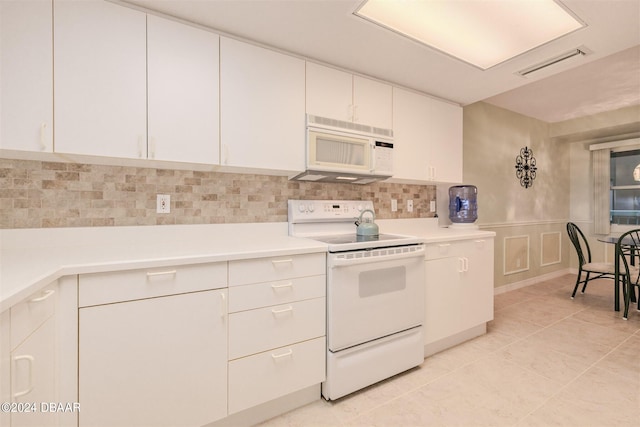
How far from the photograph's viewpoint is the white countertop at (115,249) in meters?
1.01

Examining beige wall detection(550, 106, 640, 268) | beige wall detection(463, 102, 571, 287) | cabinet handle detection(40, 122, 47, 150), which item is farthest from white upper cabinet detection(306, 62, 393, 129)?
beige wall detection(550, 106, 640, 268)

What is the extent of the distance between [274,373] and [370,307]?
2.22 ft

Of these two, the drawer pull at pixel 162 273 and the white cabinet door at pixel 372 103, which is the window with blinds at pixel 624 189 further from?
the drawer pull at pixel 162 273

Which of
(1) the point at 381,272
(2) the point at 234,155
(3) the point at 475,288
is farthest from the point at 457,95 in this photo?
(2) the point at 234,155

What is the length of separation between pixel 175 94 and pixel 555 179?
5.54 meters

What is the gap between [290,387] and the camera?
158cm

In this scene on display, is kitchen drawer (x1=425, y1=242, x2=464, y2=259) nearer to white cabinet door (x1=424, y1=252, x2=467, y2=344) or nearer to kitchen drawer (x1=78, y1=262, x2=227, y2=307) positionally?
white cabinet door (x1=424, y1=252, x2=467, y2=344)

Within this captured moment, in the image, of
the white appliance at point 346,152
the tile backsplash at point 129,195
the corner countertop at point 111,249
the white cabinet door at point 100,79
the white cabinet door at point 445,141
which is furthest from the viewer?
the white cabinet door at point 445,141

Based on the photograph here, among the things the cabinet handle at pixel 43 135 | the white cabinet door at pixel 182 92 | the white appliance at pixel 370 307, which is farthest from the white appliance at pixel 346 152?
the cabinet handle at pixel 43 135

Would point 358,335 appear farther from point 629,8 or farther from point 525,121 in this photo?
point 525,121

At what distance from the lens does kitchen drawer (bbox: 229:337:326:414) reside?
1.44 meters

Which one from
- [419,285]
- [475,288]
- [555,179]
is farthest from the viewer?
[555,179]

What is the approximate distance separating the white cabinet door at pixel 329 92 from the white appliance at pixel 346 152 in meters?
0.09

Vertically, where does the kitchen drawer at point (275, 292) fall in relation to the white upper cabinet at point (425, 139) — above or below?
below
